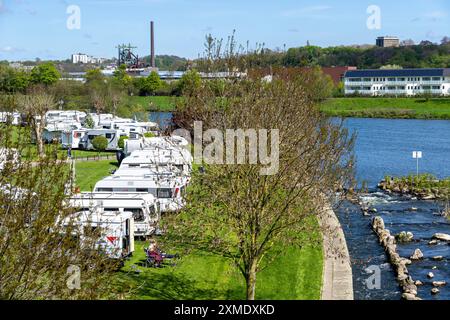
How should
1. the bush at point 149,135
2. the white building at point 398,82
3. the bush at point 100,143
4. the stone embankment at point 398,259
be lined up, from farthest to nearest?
the white building at point 398,82, the bush at point 100,143, the bush at point 149,135, the stone embankment at point 398,259

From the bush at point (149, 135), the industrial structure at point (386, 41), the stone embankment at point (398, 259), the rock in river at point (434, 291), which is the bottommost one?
the rock in river at point (434, 291)

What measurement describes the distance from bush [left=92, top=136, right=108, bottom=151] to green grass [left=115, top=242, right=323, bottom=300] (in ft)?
75.3

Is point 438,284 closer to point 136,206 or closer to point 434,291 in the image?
point 434,291

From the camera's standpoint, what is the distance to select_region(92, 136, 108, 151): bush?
40500 millimetres

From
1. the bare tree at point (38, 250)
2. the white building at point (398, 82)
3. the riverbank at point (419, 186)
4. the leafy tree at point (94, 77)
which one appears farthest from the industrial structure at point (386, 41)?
the bare tree at point (38, 250)

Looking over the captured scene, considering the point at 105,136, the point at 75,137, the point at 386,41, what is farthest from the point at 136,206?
the point at 386,41

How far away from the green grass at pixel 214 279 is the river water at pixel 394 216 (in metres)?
1.47

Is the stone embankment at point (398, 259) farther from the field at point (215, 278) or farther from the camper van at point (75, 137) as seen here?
the camper van at point (75, 137)

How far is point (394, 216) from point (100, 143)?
19.5 meters

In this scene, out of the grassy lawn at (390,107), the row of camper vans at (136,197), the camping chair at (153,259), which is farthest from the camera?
the grassy lawn at (390,107)

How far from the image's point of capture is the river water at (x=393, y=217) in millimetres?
18333

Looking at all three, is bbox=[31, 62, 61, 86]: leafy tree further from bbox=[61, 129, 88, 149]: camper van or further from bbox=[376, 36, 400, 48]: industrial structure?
bbox=[376, 36, 400, 48]: industrial structure

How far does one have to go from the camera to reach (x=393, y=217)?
27.1 meters

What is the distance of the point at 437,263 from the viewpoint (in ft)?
66.3
